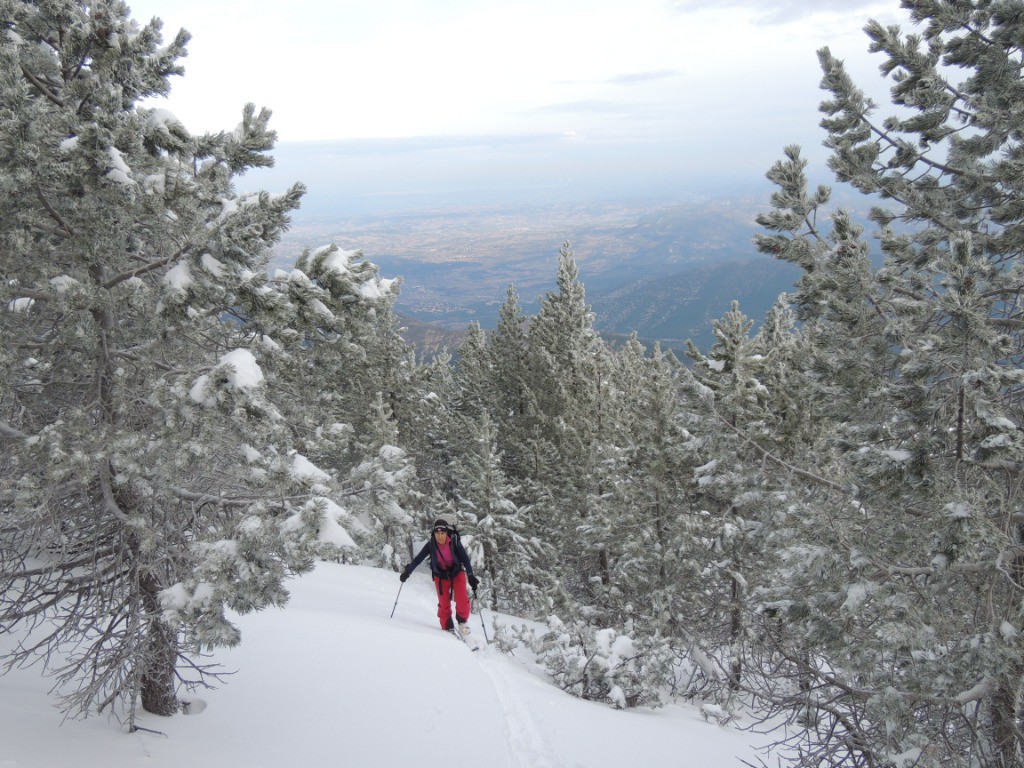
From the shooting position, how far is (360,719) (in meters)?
6.30

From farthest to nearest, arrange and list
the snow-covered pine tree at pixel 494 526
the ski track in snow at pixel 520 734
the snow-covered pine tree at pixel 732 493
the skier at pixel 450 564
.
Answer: the snow-covered pine tree at pixel 494 526
the snow-covered pine tree at pixel 732 493
the skier at pixel 450 564
the ski track in snow at pixel 520 734

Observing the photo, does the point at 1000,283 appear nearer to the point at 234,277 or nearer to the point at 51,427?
the point at 234,277

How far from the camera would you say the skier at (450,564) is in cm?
924

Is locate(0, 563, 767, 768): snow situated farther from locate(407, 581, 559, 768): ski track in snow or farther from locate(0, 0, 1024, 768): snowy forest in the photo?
locate(0, 0, 1024, 768): snowy forest

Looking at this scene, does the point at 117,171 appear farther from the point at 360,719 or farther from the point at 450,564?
the point at 450,564

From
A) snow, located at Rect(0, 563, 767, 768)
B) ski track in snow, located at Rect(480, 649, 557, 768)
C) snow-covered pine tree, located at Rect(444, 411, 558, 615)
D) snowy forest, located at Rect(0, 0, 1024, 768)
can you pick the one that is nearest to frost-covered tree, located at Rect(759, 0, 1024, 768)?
snowy forest, located at Rect(0, 0, 1024, 768)

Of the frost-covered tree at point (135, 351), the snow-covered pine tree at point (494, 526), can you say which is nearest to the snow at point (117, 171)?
the frost-covered tree at point (135, 351)

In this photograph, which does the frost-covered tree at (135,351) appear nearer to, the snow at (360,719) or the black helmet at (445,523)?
the snow at (360,719)

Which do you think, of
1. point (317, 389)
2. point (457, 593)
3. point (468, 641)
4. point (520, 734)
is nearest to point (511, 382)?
point (457, 593)

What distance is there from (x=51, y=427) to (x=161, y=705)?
3119mm

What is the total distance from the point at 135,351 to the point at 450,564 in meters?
5.64

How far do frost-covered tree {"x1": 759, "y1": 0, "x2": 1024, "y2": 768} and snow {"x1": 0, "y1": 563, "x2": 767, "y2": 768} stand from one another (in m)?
1.39

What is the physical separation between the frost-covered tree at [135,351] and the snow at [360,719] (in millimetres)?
485

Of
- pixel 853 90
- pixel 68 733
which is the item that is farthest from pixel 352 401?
pixel 853 90
